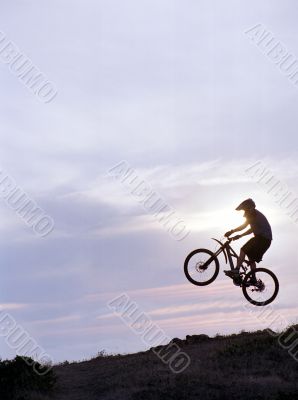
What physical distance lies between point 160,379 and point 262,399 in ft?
11.5

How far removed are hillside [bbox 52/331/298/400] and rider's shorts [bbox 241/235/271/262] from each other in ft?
12.1

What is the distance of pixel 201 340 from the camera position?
3028cm

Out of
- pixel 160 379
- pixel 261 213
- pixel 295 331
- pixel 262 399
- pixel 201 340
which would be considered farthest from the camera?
pixel 201 340

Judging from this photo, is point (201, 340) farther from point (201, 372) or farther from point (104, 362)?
point (201, 372)

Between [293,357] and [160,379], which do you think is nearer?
[160,379]

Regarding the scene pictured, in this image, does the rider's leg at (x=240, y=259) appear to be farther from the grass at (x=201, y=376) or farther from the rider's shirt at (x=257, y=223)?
the grass at (x=201, y=376)

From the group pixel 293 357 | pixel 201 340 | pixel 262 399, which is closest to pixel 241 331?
pixel 201 340

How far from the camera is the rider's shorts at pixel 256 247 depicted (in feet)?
83.1

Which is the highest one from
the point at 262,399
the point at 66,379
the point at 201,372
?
the point at 66,379

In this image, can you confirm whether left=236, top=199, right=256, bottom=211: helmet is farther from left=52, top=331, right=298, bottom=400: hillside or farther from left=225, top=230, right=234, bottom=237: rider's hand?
left=52, top=331, right=298, bottom=400: hillside

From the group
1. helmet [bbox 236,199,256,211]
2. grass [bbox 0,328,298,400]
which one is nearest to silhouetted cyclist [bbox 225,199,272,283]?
helmet [bbox 236,199,256,211]

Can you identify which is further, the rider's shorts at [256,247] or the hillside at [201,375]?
the rider's shorts at [256,247]

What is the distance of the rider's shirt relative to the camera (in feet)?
82.5

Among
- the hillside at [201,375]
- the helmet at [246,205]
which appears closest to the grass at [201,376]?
the hillside at [201,375]
